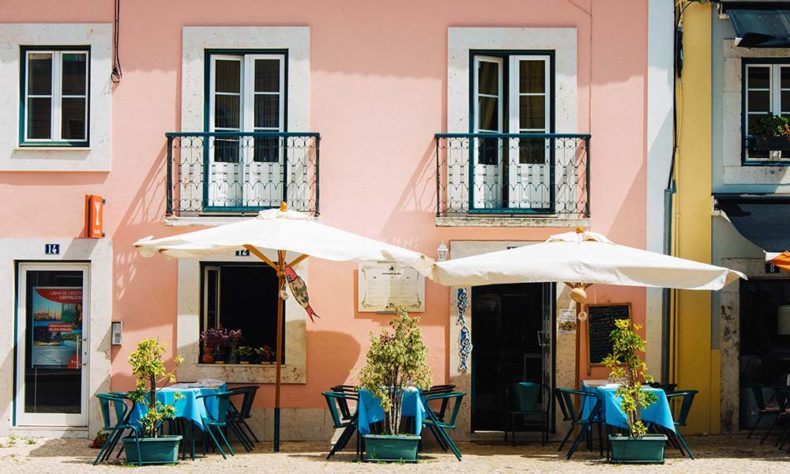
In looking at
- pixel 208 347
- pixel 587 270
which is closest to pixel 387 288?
pixel 208 347

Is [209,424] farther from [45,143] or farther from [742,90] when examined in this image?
[742,90]

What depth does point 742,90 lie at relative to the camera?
14.1 meters

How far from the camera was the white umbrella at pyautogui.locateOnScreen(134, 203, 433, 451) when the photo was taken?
39.0ft

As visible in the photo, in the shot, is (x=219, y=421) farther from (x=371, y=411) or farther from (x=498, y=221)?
(x=498, y=221)

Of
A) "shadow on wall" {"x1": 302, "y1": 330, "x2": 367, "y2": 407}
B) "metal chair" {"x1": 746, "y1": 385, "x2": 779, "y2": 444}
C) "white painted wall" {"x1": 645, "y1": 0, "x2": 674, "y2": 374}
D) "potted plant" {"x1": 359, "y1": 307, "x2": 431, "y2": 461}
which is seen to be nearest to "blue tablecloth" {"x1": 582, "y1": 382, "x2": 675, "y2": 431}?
"metal chair" {"x1": 746, "y1": 385, "x2": 779, "y2": 444}

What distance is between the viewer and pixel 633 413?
38.4 ft

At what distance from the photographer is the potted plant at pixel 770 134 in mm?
13812

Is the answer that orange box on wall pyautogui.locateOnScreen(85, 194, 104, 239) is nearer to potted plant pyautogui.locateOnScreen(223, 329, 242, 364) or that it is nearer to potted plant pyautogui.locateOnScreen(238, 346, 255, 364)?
potted plant pyautogui.locateOnScreen(223, 329, 242, 364)

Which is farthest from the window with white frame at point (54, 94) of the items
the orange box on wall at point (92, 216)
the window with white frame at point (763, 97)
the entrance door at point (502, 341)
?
the window with white frame at point (763, 97)

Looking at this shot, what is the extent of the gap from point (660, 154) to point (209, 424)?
602cm

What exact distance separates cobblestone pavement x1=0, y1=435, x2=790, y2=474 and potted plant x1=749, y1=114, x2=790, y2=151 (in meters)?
3.38

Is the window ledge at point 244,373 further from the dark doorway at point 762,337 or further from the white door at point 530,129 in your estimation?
the dark doorway at point 762,337

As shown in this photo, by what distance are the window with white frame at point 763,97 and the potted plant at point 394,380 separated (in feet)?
16.0

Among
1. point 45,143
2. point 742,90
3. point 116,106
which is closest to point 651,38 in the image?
point 742,90
